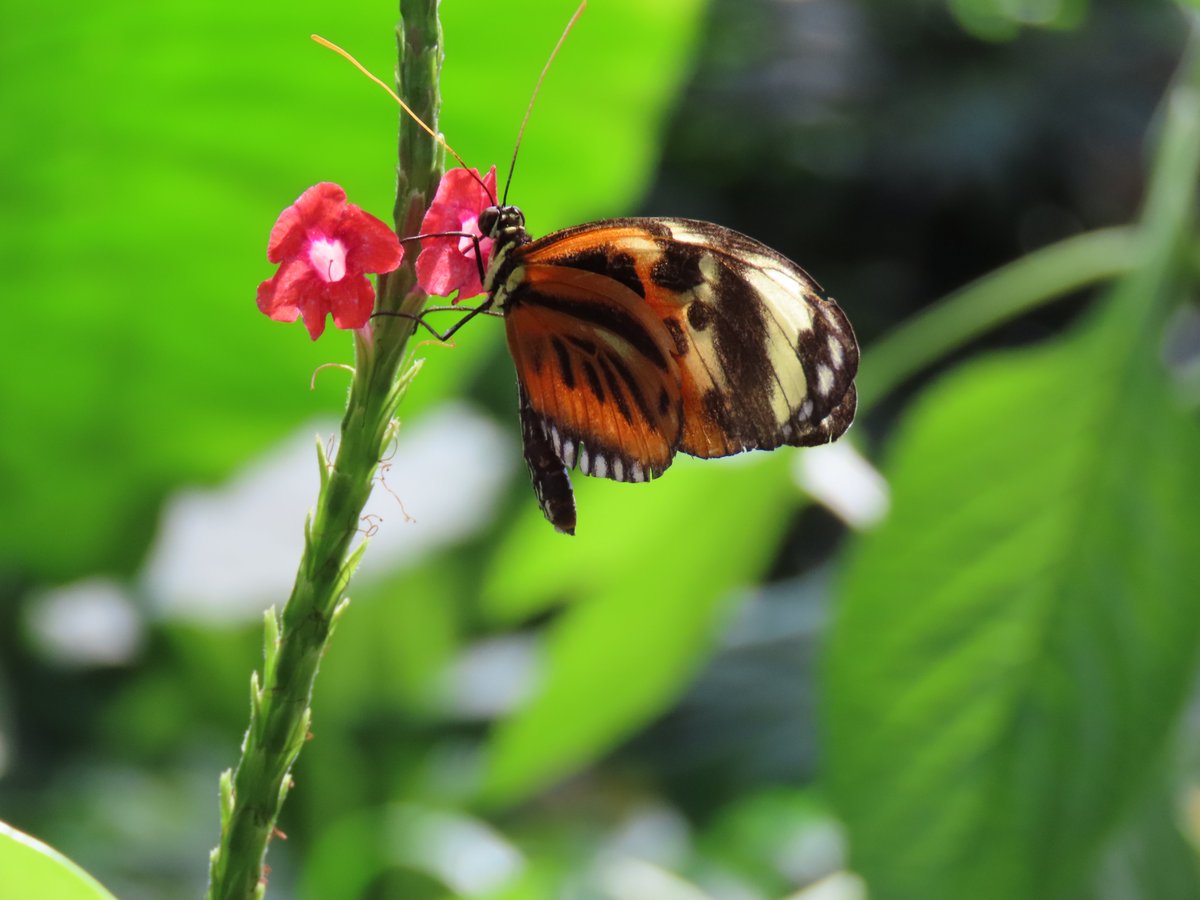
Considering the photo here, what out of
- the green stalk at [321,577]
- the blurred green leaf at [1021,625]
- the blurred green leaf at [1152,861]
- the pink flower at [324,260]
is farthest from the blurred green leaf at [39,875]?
the blurred green leaf at [1152,861]

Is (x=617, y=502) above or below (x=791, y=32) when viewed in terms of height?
below

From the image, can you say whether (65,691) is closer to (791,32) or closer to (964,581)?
(964,581)

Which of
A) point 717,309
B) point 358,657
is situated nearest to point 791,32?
point 358,657

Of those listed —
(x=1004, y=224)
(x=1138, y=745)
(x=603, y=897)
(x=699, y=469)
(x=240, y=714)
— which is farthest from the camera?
(x=1004, y=224)

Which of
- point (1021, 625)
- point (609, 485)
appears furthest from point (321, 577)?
point (609, 485)

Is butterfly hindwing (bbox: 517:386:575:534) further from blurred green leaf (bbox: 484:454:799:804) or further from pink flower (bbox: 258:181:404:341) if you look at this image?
blurred green leaf (bbox: 484:454:799:804)

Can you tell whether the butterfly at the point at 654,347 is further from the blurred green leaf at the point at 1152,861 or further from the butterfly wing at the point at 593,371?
the blurred green leaf at the point at 1152,861

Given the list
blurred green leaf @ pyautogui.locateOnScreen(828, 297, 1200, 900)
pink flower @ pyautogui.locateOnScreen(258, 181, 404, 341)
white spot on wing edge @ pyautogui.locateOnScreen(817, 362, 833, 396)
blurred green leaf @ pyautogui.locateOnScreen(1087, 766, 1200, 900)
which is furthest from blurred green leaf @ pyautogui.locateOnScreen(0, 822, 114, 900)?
blurred green leaf @ pyautogui.locateOnScreen(1087, 766, 1200, 900)
